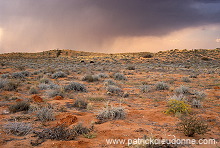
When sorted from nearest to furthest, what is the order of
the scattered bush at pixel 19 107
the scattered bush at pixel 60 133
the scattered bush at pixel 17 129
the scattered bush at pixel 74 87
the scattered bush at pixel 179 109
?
the scattered bush at pixel 60 133 < the scattered bush at pixel 17 129 < the scattered bush at pixel 179 109 < the scattered bush at pixel 19 107 < the scattered bush at pixel 74 87

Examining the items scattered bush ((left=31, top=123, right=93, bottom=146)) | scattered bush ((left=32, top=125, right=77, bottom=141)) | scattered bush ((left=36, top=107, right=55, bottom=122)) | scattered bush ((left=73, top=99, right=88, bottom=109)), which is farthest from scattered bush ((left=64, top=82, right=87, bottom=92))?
scattered bush ((left=32, top=125, right=77, bottom=141))

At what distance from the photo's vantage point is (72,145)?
3.73 m

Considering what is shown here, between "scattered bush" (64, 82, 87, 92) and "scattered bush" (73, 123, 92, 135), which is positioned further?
"scattered bush" (64, 82, 87, 92)

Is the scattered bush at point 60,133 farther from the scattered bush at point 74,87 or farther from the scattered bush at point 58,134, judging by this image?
the scattered bush at point 74,87

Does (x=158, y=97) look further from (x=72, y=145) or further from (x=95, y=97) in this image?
(x=72, y=145)

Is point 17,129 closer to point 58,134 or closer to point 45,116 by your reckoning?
point 45,116

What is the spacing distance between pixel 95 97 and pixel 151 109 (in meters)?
2.97

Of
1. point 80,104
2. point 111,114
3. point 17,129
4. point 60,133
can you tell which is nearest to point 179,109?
point 111,114

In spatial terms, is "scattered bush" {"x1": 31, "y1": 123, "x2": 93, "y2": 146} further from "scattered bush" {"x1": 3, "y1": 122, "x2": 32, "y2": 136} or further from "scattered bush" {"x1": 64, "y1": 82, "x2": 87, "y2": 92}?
"scattered bush" {"x1": 64, "y1": 82, "x2": 87, "y2": 92}

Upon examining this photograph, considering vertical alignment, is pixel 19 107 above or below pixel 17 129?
above

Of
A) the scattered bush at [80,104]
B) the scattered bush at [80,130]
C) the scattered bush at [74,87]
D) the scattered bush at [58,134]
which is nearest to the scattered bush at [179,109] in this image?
the scattered bush at [80,130]

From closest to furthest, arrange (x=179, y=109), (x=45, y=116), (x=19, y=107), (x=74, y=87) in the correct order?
1. (x=45, y=116)
2. (x=179, y=109)
3. (x=19, y=107)
4. (x=74, y=87)

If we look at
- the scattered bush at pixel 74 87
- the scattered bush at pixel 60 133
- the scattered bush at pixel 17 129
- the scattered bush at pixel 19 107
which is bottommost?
the scattered bush at pixel 60 133

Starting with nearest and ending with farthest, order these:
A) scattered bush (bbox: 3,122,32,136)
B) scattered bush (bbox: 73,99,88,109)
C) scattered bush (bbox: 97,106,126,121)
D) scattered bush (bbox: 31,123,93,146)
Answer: scattered bush (bbox: 31,123,93,146)
scattered bush (bbox: 3,122,32,136)
scattered bush (bbox: 97,106,126,121)
scattered bush (bbox: 73,99,88,109)
